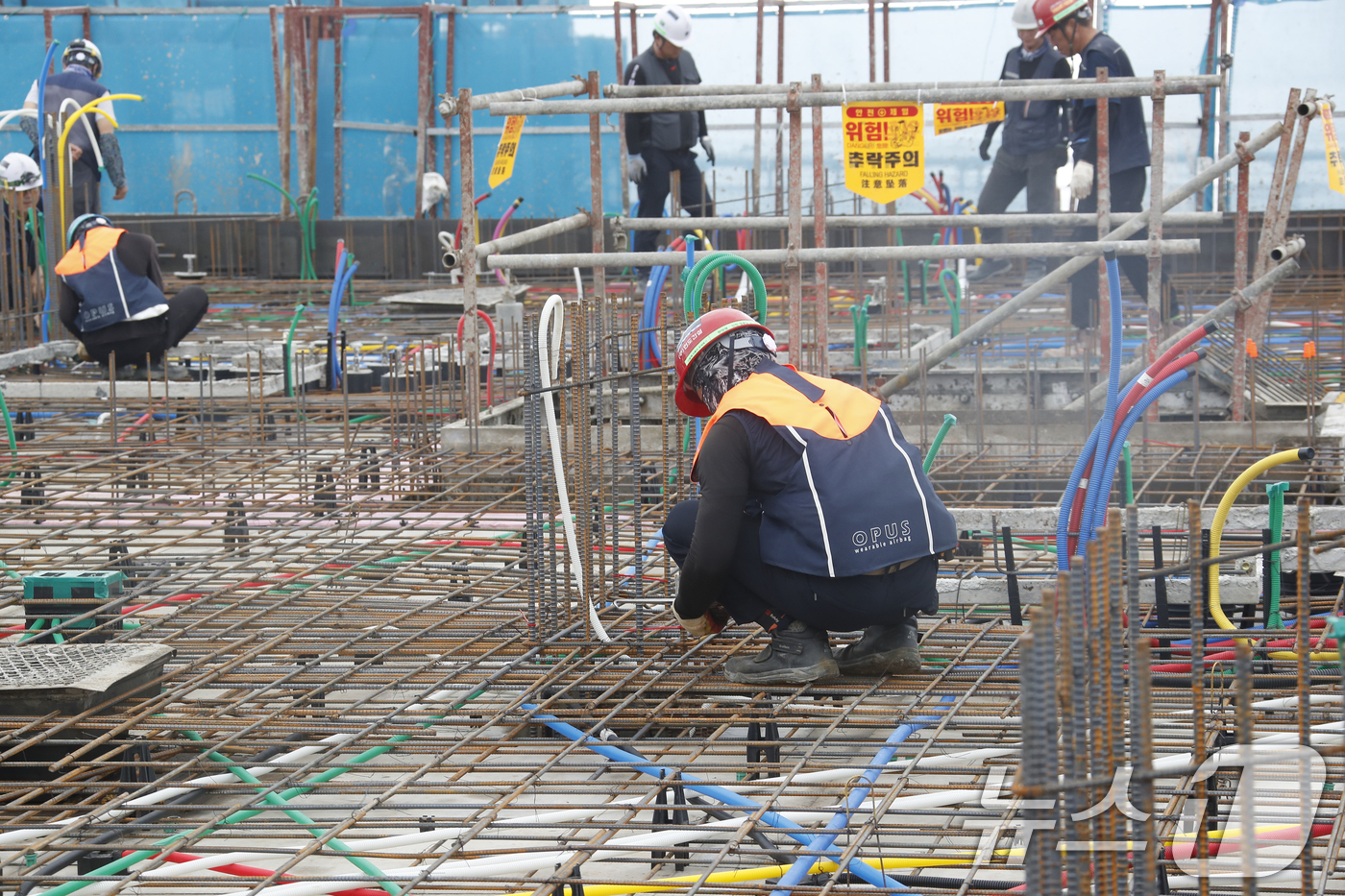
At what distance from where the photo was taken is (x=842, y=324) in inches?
471

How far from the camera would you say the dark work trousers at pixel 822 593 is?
3945 millimetres

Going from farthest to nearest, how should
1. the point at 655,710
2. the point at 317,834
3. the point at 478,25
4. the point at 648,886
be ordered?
1. the point at 478,25
2. the point at 655,710
3. the point at 317,834
4. the point at 648,886

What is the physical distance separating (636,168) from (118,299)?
361 cm

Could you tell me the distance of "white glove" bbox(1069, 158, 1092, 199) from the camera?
762cm

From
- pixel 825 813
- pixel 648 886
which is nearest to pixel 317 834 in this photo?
pixel 648 886

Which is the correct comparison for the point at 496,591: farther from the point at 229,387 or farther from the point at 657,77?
the point at 657,77

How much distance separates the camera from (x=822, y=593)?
396 cm

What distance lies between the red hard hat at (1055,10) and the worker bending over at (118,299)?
5339 mm

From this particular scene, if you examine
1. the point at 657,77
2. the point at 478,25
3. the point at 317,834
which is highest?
the point at 478,25

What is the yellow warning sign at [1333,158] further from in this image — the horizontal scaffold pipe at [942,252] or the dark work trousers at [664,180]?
the dark work trousers at [664,180]

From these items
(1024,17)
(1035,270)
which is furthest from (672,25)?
(1035,270)

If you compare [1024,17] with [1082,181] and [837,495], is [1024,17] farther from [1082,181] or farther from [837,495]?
[837,495]

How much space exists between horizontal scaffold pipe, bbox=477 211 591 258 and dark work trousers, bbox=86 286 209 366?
9.00 ft

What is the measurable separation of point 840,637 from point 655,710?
92cm
